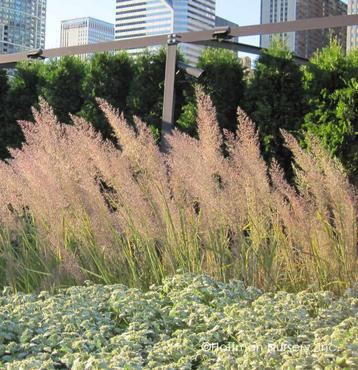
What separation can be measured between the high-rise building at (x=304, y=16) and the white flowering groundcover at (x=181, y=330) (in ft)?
11.1

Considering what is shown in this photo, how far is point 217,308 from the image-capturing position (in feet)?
9.07

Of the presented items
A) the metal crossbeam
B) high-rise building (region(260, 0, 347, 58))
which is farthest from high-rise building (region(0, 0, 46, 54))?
the metal crossbeam

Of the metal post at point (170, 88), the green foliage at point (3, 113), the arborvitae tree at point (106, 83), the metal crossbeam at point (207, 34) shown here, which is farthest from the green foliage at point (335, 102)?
the green foliage at point (3, 113)

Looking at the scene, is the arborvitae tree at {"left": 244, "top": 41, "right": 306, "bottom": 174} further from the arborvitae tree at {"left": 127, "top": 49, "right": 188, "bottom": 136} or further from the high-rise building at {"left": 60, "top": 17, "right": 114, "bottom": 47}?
the high-rise building at {"left": 60, "top": 17, "right": 114, "bottom": 47}

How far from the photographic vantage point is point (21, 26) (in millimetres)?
31906

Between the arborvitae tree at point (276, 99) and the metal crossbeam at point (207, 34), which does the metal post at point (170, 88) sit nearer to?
the metal crossbeam at point (207, 34)

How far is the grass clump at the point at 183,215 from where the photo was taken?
3.23 metres

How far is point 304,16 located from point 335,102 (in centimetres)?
1223

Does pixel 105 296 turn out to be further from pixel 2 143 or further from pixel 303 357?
pixel 2 143

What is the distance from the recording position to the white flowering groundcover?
81.5 inches

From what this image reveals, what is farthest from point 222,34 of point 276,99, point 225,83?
point 276,99

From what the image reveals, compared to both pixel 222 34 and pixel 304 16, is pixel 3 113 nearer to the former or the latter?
pixel 222 34

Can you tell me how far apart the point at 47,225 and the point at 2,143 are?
132 inches

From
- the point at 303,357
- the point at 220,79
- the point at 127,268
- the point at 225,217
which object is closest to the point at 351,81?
the point at 220,79
